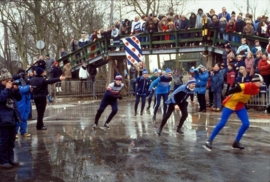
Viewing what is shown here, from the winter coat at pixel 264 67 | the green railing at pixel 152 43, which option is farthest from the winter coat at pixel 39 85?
the green railing at pixel 152 43

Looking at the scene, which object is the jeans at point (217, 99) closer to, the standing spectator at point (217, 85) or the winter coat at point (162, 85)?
the standing spectator at point (217, 85)

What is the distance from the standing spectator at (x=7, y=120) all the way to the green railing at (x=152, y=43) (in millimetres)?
13806

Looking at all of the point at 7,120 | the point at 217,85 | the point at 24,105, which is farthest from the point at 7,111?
the point at 217,85

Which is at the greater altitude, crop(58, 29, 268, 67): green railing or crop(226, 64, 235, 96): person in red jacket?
crop(58, 29, 268, 67): green railing

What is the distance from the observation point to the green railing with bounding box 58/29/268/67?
21.2m

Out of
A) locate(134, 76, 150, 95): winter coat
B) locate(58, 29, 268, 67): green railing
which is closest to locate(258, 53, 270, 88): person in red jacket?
locate(58, 29, 268, 67): green railing

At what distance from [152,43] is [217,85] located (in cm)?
806

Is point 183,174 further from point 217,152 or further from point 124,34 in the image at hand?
point 124,34

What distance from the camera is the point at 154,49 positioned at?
24.0 m

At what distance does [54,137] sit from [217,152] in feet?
14.2

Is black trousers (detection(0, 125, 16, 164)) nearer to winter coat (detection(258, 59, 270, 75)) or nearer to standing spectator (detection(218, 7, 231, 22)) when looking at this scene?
winter coat (detection(258, 59, 270, 75))

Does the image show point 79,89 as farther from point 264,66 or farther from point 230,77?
point 264,66

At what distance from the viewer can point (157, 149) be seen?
353 inches

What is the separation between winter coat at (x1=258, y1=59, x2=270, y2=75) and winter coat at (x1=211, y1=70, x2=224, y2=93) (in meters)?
1.82
